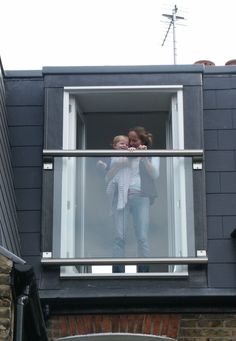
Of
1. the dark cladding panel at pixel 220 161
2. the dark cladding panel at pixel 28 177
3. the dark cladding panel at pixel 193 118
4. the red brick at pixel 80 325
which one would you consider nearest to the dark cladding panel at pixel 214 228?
the dark cladding panel at pixel 220 161

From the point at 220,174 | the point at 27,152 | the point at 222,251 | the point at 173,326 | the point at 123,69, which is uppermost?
the point at 123,69

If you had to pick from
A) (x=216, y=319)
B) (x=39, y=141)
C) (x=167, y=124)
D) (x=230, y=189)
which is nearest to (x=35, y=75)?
(x=39, y=141)

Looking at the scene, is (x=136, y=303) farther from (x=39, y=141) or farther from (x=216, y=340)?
(x=39, y=141)

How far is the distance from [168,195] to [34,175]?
152 centimetres

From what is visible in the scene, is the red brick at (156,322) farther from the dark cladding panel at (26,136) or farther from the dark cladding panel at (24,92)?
the dark cladding panel at (24,92)

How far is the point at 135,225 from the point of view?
968cm

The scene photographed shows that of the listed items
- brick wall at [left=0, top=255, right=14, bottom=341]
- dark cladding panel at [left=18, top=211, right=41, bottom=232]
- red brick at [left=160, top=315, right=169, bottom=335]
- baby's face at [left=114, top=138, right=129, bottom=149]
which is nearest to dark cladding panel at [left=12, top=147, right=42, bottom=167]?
dark cladding panel at [left=18, top=211, right=41, bottom=232]

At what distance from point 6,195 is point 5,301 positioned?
2.46 metres

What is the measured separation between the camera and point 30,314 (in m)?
7.87

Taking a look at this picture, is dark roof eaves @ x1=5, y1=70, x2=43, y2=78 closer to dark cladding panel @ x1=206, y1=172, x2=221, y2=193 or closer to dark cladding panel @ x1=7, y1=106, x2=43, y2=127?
dark cladding panel @ x1=7, y1=106, x2=43, y2=127

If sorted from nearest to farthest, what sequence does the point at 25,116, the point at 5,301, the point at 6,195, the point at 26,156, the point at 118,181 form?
the point at 5,301, the point at 6,195, the point at 118,181, the point at 26,156, the point at 25,116

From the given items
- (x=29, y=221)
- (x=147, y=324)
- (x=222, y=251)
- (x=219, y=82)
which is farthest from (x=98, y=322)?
(x=219, y=82)

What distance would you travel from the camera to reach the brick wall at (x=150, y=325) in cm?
924

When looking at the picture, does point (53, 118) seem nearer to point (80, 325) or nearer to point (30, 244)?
point (30, 244)
